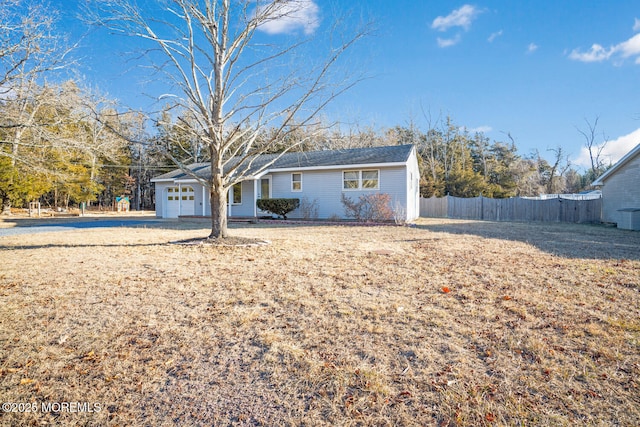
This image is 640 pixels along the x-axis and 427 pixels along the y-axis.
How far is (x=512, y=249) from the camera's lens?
7.23 m

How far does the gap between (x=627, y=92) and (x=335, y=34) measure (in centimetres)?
2446

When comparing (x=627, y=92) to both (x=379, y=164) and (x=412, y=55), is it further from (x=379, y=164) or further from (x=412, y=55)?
(x=412, y=55)

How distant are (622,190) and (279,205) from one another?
16.0 m

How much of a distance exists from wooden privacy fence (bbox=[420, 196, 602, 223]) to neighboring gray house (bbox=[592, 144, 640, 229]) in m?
1.05

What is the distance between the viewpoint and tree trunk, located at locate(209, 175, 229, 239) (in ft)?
26.4

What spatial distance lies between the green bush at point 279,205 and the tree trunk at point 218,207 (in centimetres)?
772

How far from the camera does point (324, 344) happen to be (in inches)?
109

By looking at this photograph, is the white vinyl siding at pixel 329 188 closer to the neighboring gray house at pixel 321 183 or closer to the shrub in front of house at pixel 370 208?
the neighboring gray house at pixel 321 183

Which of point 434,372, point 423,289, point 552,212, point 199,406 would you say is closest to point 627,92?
point 552,212

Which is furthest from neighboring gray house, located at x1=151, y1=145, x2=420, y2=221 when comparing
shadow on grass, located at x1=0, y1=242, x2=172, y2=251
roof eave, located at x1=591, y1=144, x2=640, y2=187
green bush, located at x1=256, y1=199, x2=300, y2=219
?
roof eave, located at x1=591, y1=144, x2=640, y2=187

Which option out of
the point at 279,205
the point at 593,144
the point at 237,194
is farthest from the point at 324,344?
the point at 593,144

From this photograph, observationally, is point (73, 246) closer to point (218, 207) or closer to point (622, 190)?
point (218, 207)

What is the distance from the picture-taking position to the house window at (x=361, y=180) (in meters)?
15.7

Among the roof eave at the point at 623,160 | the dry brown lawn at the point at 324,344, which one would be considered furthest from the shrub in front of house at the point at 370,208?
the roof eave at the point at 623,160
